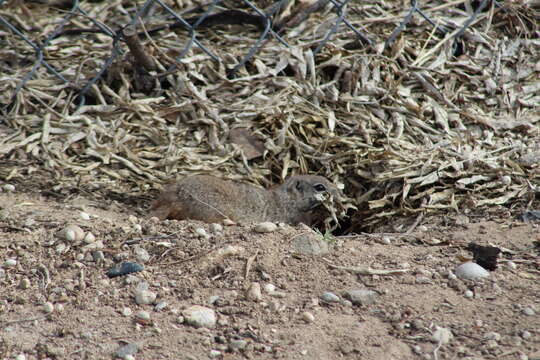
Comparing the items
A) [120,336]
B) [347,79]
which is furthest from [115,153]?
[120,336]

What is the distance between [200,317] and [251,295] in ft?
1.01

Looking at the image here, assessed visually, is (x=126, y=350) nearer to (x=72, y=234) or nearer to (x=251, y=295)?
(x=251, y=295)

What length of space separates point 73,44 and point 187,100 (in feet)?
4.34

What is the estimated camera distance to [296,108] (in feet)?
20.1

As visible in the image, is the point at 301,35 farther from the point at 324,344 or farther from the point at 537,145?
the point at 324,344

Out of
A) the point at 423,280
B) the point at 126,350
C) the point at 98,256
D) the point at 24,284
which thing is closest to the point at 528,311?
the point at 423,280

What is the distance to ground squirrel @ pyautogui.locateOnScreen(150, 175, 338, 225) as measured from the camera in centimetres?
532

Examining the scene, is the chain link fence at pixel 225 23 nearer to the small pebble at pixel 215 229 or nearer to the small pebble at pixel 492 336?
the small pebble at pixel 215 229

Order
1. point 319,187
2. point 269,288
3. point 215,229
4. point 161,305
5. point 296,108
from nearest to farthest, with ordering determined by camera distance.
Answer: point 161,305 < point 269,288 < point 215,229 < point 319,187 < point 296,108

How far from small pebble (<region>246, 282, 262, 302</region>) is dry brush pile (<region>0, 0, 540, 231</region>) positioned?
7.03 feet

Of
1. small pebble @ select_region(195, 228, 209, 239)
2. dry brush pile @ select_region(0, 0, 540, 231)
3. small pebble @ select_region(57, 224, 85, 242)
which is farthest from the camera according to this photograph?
dry brush pile @ select_region(0, 0, 540, 231)

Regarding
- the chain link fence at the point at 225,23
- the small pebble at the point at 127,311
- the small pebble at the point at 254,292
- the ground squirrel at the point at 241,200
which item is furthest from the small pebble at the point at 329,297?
the chain link fence at the point at 225,23

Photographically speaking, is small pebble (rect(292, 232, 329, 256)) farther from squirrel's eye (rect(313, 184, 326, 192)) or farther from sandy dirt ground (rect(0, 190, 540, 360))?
squirrel's eye (rect(313, 184, 326, 192))

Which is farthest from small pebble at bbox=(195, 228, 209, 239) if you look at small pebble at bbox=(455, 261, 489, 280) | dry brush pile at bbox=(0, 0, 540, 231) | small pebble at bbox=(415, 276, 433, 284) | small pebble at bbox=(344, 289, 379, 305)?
dry brush pile at bbox=(0, 0, 540, 231)
